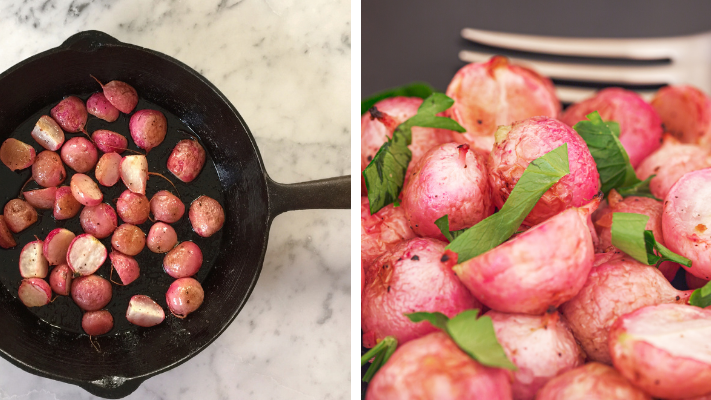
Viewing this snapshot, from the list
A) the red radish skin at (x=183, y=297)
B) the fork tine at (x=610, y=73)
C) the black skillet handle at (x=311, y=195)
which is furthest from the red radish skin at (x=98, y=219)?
the fork tine at (x=610, y=73)

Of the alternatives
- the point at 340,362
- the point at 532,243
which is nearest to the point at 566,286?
the point at 532,243

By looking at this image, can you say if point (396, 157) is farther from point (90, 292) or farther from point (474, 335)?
point (90, 292)

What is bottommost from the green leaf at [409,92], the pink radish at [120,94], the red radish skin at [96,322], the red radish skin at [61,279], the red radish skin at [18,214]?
the red radish skin at [96,322]

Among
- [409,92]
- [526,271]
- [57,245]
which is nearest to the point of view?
[526,271]

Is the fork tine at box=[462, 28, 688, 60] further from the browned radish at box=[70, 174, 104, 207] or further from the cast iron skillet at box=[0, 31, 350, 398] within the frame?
the browned radish at box=[70, 174, 104, 207]

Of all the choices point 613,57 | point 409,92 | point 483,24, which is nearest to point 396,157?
point 409,92

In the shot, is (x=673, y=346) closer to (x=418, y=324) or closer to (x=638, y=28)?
(x=418, y=324)

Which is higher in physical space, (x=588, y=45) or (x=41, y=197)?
(x=588, y=45)

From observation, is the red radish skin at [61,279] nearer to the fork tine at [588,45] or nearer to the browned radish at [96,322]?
the browned radish at [96,322]
